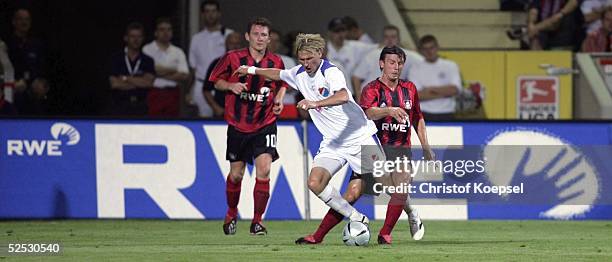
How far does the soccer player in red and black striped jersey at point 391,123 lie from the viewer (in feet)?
48.5

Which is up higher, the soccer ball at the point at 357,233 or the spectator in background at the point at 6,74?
the spectator in background at the point at 6,74

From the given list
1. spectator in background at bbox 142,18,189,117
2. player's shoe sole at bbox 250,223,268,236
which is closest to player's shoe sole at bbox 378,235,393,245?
player's shoe sole at bbox 250,223,268,236

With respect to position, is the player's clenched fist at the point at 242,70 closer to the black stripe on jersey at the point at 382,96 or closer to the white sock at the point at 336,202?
the black stripe on jersey at the point at 382,96

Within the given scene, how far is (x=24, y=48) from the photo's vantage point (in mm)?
20812

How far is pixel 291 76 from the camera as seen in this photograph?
15.0 meters

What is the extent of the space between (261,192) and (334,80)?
2.46m

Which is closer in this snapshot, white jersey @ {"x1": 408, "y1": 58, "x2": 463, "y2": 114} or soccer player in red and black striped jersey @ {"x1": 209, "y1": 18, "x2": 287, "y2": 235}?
soccer player in red and black striped jersey @ {"x1": 209, "y1": 18, "x2": 287, "y2": 235}

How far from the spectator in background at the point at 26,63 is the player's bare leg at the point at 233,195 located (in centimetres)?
506

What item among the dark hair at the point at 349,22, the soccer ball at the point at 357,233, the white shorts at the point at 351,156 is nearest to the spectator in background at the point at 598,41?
the dark hair at the point at 349,22

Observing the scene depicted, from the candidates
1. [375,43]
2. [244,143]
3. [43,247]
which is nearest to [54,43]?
[375,43]

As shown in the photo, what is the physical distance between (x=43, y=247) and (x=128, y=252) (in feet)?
3.29

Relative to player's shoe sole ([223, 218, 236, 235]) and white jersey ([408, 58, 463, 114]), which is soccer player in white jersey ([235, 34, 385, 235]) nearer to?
player's shoe sole ([223, 218, 236, 235])

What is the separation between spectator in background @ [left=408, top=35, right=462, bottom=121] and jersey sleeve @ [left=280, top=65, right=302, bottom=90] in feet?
20.7

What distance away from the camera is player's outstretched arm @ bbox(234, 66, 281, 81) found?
15562 millimetres
